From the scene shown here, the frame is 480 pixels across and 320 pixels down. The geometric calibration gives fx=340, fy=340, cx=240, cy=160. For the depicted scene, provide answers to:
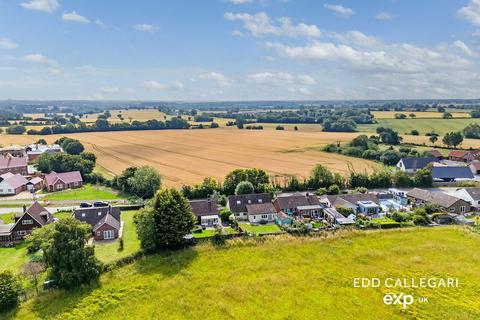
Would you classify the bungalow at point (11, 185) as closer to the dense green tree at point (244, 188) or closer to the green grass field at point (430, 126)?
the dense green tree at point (244, 188)

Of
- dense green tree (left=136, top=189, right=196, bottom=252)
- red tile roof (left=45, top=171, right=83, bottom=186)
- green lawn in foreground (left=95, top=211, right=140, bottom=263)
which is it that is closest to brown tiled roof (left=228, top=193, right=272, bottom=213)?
dense green tree (left=136, top=189, right=196, bottom=252)

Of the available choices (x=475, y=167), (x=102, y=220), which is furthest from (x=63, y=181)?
(x=475, y=167)

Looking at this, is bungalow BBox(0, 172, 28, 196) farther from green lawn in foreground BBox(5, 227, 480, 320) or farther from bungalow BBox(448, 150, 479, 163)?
bungalow BBox(448, 150, 479, 163)

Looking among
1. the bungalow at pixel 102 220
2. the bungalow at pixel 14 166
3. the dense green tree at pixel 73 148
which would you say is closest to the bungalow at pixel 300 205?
the bungalow at pixel 102 220

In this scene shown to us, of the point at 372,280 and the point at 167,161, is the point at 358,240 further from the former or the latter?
the point at 167,161

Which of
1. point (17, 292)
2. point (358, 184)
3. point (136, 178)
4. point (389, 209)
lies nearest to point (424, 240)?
point (389, 209)

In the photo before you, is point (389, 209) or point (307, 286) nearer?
point (307, 286)

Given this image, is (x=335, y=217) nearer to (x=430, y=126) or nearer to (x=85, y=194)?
(x=85, y=194)

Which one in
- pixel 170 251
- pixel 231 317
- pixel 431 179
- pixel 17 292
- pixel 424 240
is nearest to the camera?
pixel 231 317
